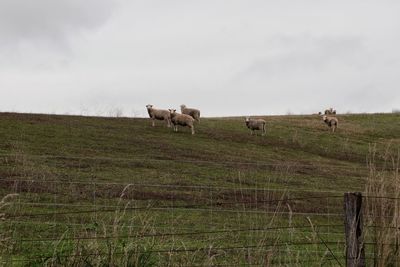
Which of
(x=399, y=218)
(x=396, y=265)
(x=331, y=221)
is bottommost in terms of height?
(x=331, y=221)

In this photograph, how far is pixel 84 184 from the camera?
22.4 metres

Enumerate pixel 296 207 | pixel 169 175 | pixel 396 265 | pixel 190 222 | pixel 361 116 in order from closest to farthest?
pixel 396 265 < pixel 190 222 < pixel 296 207 < pixel 169 175 < pixel 361 116

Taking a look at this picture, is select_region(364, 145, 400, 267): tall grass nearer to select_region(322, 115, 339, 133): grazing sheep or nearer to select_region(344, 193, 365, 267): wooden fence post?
select_region(344, 193, 365, 267): wooden fence post

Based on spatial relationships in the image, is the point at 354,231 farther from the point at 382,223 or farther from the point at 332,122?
the point at 332,122

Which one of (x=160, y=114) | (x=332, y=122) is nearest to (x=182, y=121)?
(x=160, y=114)

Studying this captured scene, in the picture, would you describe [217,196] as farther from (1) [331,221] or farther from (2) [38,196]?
(2) [38,196]

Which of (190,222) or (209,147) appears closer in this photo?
(190,222)

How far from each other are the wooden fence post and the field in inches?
42.1

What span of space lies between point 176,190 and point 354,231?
15915 millimetres

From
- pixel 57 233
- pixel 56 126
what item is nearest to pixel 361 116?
pixel 56 126

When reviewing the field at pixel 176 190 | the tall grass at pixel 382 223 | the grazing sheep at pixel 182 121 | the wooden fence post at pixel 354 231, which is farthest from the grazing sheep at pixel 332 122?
the wooden fence post at pixel 354 231

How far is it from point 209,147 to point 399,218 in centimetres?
2939

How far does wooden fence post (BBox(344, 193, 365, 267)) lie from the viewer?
7656mm

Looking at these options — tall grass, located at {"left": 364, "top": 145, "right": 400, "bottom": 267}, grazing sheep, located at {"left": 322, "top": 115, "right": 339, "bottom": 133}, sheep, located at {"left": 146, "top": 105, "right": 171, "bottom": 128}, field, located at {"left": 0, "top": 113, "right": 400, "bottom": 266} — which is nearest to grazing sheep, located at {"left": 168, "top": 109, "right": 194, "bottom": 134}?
field, located at {"left": 0, "top": 113, "right": 400, "bottom": 266}
